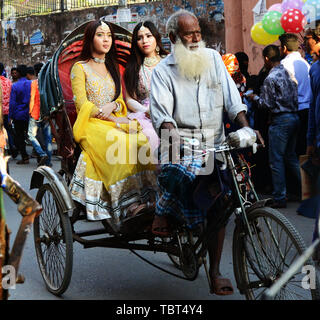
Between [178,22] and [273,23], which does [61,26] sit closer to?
[273,23]

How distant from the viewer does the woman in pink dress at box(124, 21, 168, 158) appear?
4.88 m

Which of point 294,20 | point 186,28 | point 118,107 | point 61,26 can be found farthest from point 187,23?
point 61,26

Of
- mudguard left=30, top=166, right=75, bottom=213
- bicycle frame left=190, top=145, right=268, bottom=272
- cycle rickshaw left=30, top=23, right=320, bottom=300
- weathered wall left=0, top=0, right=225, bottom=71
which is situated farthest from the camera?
weathered wall left=0, top=0, right=225, bottom=71

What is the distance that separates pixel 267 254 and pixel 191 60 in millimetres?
1333

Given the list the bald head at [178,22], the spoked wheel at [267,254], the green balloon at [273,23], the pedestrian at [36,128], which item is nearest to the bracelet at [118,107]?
the bald head at [178,22]

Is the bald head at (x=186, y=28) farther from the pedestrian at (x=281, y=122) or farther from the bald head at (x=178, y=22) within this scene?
the pedestrian at (x=281, y=122)

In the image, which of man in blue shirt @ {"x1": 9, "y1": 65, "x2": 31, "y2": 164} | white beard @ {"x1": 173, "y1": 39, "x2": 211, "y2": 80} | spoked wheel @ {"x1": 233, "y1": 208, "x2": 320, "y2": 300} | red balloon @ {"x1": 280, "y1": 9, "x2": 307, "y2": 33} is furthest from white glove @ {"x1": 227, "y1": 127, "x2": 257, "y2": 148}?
man in blue shirt @ {"x1": 9, "y1": 65, "x2": 31, "y2": 164}

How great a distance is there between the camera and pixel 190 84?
375 cm

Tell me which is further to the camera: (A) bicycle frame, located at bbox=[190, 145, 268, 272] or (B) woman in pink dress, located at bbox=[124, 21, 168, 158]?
(B) woman in pink dress, located at bbox=[124, 21, 168, 158]

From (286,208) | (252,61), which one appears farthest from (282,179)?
(252,61)

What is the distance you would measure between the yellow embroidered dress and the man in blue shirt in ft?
24.6

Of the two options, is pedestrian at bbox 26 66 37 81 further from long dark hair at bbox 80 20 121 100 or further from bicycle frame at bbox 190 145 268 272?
bicycle frame at bbox 190 145 268 272
